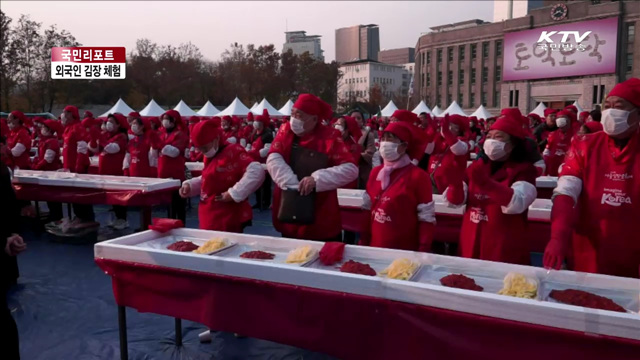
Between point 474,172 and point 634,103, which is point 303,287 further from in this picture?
point 634,103

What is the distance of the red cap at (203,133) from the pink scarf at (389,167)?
1404 mm

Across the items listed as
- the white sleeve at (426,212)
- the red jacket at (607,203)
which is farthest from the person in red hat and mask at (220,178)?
the red jacket at (607,203)

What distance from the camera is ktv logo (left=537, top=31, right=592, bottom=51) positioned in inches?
1756

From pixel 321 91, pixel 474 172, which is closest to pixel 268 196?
pixel 474 172

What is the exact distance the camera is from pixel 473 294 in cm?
210

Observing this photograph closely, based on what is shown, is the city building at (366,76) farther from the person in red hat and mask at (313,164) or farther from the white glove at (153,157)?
the person in red hat and mask at (313,164)

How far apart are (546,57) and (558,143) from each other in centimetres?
4313

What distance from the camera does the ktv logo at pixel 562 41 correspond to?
146 feet

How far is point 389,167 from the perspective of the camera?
3.27 meters

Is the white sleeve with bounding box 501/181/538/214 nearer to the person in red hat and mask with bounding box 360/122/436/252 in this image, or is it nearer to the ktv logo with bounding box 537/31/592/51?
the person in red hat and mask with bounding box 360/122/436/252

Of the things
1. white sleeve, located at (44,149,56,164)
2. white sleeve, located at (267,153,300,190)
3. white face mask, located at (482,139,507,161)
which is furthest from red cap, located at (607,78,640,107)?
white sleeve, located at (44,149,56,164)

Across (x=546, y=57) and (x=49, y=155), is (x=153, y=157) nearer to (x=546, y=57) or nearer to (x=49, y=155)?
(x=49, y=155)

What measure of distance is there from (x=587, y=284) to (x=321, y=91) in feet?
166

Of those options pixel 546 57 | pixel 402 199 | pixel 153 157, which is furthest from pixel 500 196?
pixel 546 57
